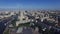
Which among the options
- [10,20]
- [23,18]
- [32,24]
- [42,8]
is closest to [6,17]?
[10,20]

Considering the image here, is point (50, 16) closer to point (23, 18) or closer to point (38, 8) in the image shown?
point (38, 8)

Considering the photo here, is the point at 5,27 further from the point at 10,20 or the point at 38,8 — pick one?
the point at 38,8

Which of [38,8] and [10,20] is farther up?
[38,8]

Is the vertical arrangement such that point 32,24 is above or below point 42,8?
below

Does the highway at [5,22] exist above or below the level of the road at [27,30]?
above

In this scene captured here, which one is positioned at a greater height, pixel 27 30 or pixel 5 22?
pixel 5 22

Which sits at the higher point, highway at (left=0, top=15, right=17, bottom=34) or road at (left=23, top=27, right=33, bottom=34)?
highway at (left=0, top=15, right=17, bottom=34)

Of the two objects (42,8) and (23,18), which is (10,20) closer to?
(23,18)

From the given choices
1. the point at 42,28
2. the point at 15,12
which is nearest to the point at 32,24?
the point at 42,28

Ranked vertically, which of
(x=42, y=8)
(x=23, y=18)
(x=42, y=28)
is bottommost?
(x=42, y=28)
